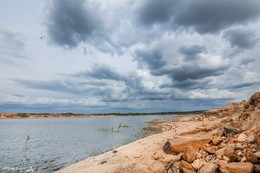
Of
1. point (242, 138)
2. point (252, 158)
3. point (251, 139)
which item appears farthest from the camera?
point (242, 138)

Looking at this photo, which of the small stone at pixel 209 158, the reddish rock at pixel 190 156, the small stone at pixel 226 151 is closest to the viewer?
the small stone at pixel 226 151

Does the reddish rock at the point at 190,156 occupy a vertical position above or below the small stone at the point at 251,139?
below

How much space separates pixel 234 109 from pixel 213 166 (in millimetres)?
24141

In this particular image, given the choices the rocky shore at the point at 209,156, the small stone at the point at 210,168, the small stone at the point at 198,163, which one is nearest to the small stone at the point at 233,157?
the rocky shore at the point at 209,156

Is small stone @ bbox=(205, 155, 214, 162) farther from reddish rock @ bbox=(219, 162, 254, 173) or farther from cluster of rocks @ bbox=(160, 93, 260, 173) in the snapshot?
reddish rock @ bbox=(219, 162, 254, 173)

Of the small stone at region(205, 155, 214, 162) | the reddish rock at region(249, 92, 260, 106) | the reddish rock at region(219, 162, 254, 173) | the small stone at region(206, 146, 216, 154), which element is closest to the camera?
the reddish rock at region(219, 162, 254, 173)

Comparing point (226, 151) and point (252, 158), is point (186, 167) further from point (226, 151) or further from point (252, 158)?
point (252, 158)

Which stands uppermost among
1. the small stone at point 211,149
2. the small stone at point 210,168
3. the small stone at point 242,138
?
the small stone at point 242,138

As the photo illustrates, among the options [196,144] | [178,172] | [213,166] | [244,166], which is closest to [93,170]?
[178,172]

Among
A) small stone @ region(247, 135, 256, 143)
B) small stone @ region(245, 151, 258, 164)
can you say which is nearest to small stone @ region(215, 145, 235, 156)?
small stone @ region(247, 135, 256, 143)

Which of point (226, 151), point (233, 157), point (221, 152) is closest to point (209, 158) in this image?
point (221, 152)

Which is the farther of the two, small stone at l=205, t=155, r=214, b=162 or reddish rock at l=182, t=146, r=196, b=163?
reddish rock at l=182, t=146, r=196, b=163

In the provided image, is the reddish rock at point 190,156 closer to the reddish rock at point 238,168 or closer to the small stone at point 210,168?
the small stone at point 210,168

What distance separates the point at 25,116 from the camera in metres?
166
